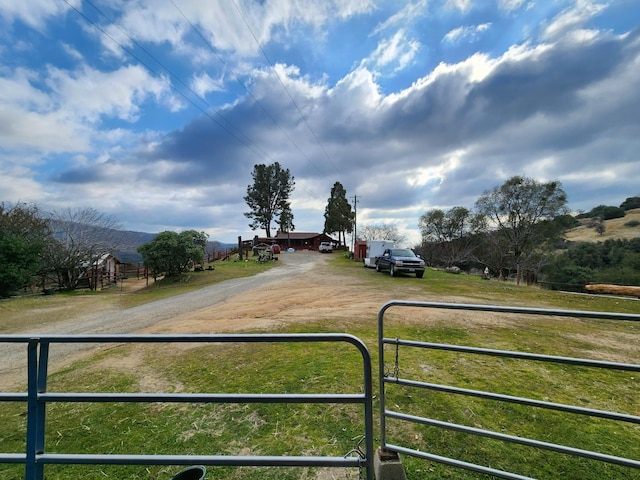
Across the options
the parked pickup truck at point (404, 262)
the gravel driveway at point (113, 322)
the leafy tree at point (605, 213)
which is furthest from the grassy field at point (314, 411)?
the leafy tree at point (605, 213)

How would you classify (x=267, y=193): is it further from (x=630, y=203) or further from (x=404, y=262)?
(x=630, y=203)

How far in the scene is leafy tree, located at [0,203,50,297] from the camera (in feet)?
43.6

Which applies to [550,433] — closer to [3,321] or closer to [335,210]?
[3,321]

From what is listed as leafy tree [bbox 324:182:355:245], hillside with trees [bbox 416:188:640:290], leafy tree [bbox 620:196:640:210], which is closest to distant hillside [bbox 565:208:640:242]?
hillside with trees [bbox 416:188:640:290]

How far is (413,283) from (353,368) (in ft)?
34.5

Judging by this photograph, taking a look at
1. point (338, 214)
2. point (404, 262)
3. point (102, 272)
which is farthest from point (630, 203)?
point (102, 272)

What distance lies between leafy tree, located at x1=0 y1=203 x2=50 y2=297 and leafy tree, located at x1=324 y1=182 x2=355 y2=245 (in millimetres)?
40852

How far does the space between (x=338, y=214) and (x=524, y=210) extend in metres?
29.7

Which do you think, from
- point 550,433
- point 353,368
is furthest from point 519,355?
point 353,368

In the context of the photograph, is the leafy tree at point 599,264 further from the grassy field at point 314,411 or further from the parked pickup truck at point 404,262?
the grassy field at point 314,411

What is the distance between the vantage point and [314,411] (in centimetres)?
316

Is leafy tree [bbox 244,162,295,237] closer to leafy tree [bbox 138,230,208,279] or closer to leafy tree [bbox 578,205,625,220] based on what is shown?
→ leafy tree [bbox 138,230,208,279]

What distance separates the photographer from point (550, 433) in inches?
108

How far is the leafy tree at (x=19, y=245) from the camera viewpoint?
13.3 meters
